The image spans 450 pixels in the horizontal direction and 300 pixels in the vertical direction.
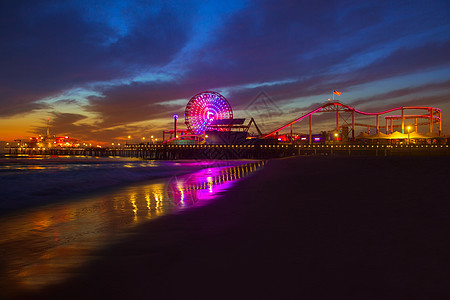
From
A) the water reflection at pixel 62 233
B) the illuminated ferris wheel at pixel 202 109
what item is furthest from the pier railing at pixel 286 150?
the water reflection at pixel 62 233

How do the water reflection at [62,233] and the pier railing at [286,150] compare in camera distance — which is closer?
the water reflection at [62,233]

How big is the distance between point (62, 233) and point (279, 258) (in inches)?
184

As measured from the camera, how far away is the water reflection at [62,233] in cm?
408

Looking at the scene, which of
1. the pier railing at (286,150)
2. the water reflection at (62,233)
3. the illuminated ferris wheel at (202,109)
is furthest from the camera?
the illuminated ferris wheel at (202,109)

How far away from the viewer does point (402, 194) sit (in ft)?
33.9

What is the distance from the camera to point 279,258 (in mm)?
4352

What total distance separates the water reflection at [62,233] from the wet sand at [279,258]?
456 millimetres

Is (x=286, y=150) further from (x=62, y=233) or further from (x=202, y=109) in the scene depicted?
(x=62, y=233)

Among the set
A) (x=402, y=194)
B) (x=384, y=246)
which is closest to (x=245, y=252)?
(x=384, y=246)

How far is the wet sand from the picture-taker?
3.39m

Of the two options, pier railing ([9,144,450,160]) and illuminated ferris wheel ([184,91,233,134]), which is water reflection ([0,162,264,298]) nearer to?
pier railing ([9,144,450,160])

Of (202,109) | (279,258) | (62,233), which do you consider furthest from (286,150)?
(279,258)

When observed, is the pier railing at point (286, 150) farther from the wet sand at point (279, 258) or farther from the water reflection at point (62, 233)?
the water reflection at point (62, 233)

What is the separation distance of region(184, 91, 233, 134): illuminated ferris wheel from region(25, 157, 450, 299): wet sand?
237ft
